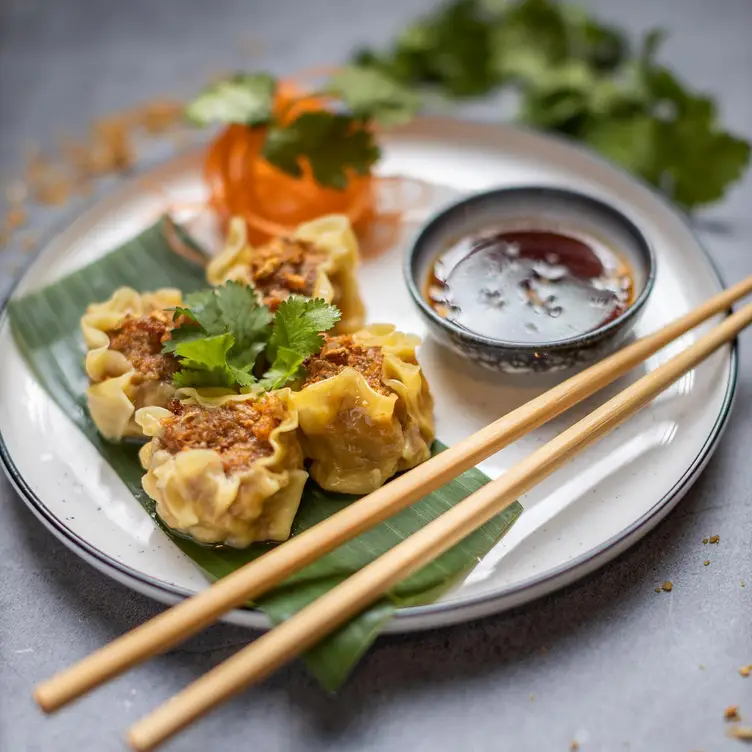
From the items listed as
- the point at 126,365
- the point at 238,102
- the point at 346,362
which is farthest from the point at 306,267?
the point at 238,102

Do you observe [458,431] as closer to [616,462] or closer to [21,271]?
[616,462]

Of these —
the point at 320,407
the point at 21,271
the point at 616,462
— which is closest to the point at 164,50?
the point at 21,271

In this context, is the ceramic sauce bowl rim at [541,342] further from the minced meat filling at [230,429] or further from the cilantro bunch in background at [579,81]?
the cilantro bunch in background at [579,81]

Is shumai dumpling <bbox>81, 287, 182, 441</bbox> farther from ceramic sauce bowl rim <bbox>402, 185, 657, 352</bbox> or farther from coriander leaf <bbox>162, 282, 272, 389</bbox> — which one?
ceramic sauce bowl rim <bbox>402, 185, 657, 352</bbox>

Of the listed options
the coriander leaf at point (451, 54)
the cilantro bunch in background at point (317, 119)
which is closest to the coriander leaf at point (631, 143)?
the coriander leaf at point (451, 54)

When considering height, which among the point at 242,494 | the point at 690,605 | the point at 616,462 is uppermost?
the point at 242,494

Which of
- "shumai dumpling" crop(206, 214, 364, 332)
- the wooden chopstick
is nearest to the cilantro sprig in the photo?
"shumai dumpling" crop(206, 214, 364, 332)
